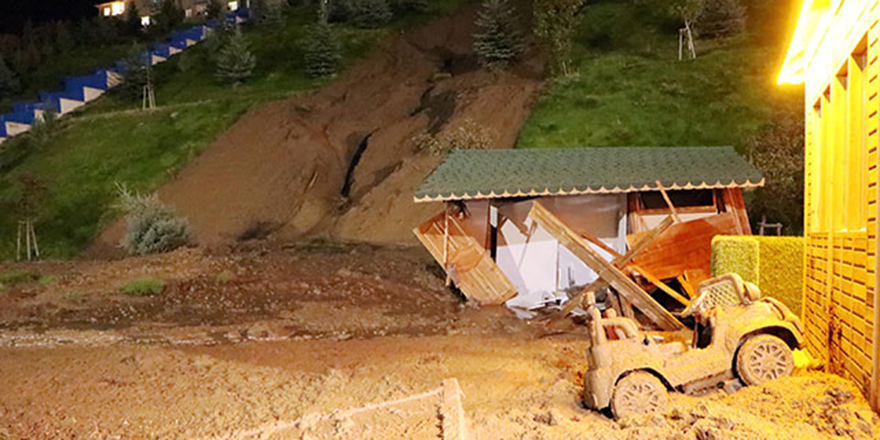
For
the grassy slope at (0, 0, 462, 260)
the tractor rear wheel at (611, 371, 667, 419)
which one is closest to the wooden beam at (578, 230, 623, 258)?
the tractor rear wheel at (611, 371, 667, 419)

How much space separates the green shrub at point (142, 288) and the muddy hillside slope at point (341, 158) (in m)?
11.2

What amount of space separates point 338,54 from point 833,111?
4282 cm

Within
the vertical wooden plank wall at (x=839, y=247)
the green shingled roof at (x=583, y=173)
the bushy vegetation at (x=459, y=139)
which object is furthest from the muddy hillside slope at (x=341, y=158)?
the vertical wooden plank wall at (x=839, y=247)

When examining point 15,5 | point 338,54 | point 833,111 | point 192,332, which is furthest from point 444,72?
point 15,5

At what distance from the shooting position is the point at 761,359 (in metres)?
7.09

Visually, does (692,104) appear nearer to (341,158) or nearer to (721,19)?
(721,19)

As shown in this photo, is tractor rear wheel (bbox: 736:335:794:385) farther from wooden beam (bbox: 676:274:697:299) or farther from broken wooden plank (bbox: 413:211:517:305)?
broken wooden plank (bbox: 413:211:517:305)

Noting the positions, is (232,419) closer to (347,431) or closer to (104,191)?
(347,431)

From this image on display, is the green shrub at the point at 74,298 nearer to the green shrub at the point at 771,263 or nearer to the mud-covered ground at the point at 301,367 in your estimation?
the mud-covered ground at the point at 301,367

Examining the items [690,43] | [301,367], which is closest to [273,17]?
[690,43]

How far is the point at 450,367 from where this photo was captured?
9695 mm

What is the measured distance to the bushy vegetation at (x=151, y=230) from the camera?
77.0 ft

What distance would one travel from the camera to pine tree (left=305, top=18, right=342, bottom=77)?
46.1 metres

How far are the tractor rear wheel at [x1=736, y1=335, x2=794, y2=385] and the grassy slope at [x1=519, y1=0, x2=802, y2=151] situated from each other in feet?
74.5
